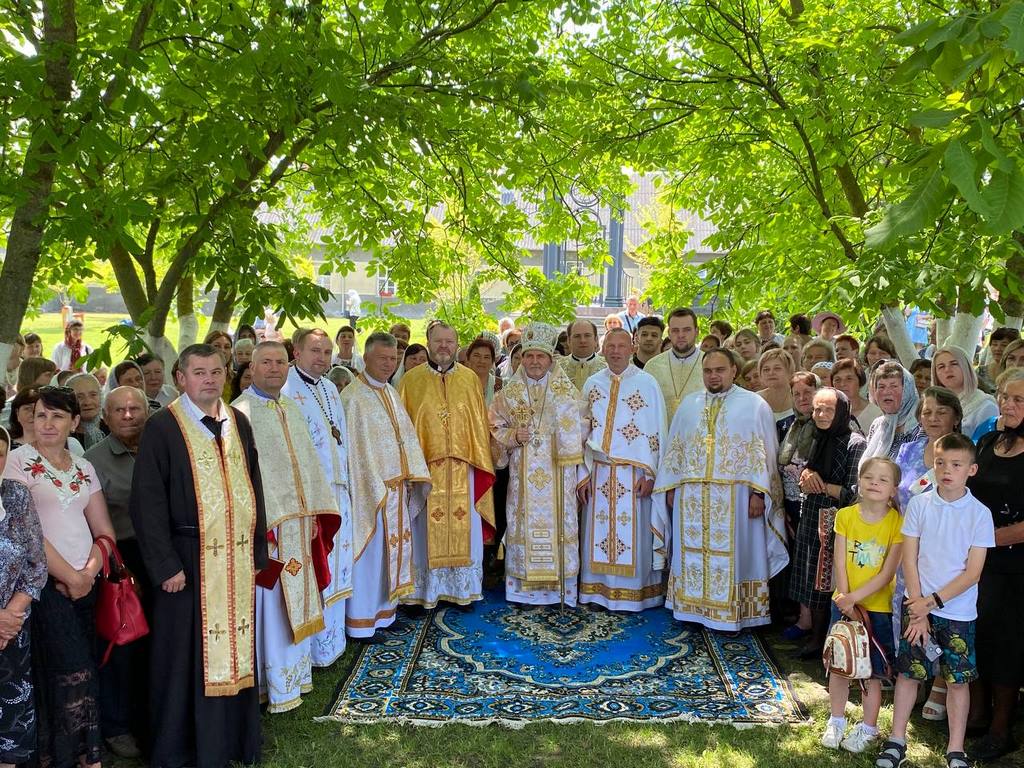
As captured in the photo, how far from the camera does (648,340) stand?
818 centimetres

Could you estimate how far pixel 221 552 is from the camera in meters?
4.51

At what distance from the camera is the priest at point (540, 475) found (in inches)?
280

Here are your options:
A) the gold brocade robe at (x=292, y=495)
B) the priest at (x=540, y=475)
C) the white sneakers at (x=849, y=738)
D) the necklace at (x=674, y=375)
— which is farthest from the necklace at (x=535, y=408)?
the white sneakers at (x=849, y=738)

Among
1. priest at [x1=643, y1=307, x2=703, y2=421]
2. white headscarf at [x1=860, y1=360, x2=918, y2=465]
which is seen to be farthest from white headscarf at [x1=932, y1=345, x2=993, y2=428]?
priest at [x1=643, y1=307, x2=703, y2=421]

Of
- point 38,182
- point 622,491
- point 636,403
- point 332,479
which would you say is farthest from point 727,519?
point 38,182

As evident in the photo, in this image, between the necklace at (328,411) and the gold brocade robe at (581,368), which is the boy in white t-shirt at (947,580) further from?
the gold brocade robe at (581,368)

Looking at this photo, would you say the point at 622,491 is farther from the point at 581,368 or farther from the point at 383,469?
the point at 383,469

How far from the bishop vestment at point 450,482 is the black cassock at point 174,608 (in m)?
2.60

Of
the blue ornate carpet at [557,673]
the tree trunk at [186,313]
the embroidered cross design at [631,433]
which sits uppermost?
the tree trunk at [186,313]

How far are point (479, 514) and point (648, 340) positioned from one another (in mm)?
2282

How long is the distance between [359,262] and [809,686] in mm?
22078

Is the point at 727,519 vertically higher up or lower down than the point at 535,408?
lower down

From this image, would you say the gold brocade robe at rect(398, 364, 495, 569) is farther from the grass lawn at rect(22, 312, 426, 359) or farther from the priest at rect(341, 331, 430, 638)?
the grass lawn at rect(22, 312, 426, 359)

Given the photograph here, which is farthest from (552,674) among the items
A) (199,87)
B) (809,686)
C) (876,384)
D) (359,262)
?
(359,262)
